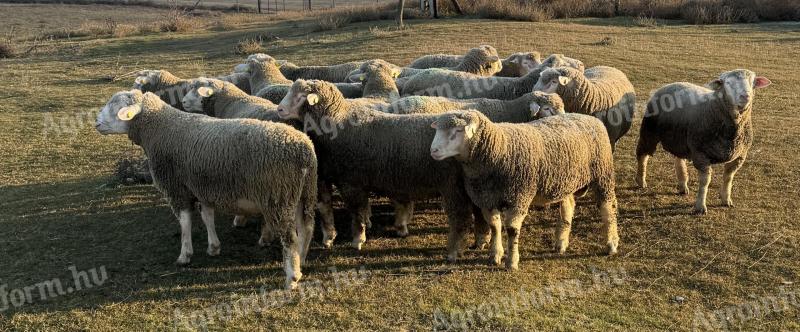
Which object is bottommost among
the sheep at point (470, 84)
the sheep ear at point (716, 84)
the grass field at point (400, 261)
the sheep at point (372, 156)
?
the grass field at point (400, 261)

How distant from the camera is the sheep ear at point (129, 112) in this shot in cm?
623

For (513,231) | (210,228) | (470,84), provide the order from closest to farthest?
(513,231), (210,228), (470,84)

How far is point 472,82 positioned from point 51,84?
12.2 m

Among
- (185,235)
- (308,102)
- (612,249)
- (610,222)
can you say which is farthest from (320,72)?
(612,249)

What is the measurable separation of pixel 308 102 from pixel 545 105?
2625 mm

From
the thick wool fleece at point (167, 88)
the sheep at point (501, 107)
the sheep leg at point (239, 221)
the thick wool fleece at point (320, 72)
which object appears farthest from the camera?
the thick wool fleece at point (320, 72)

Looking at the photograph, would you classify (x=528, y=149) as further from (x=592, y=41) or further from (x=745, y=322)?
(x=592, y=41)

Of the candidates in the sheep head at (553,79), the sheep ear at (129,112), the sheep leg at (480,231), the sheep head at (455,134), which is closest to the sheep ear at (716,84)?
the sheep head at (553,79)

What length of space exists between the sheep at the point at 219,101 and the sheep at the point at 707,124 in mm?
4809

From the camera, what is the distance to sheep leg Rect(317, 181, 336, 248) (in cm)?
664

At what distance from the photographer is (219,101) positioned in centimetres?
777

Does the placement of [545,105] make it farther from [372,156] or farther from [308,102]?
[308,102]

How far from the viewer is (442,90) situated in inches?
348

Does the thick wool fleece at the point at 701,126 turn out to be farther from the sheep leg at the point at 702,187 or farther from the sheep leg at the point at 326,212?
the sheep leg at the point at 326,212
